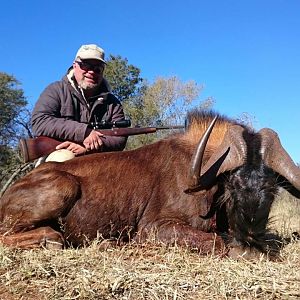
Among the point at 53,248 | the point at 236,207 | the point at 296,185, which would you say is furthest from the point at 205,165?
the point at 53,248

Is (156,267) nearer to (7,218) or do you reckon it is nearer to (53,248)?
(53,248)

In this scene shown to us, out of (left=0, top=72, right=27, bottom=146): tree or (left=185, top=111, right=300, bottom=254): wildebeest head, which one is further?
(left=0, top=72, right=27, bottom=146): tree

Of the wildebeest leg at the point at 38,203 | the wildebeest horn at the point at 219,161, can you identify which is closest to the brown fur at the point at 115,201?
the wildebeest leg at the point at 38,203

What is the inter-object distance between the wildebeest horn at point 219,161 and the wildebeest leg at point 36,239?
4.22 ft

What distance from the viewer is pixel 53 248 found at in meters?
4.48

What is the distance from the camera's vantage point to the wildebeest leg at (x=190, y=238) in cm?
451

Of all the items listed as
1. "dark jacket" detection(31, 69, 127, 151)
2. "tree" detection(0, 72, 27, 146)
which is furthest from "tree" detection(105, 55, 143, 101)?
"dark jacket" detection(31, 69, 127, 151)

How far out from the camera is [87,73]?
6422mm

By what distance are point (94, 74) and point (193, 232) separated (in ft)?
8.89

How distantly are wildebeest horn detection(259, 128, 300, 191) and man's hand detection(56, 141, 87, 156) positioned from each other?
2.14 metres

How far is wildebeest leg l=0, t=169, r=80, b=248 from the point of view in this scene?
474 cm

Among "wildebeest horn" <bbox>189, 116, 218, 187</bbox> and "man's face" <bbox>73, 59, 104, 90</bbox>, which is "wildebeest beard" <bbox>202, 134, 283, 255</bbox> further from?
"man's face" <bbox>73, 59, 104, 90</bbox>

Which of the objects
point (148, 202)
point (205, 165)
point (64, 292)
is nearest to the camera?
point (64, 292)

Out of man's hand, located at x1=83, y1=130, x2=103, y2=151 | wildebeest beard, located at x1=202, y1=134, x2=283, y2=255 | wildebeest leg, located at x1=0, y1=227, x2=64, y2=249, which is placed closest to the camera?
wildebeest beard, located at x1=202, y1=134, x2=283, y2=255
